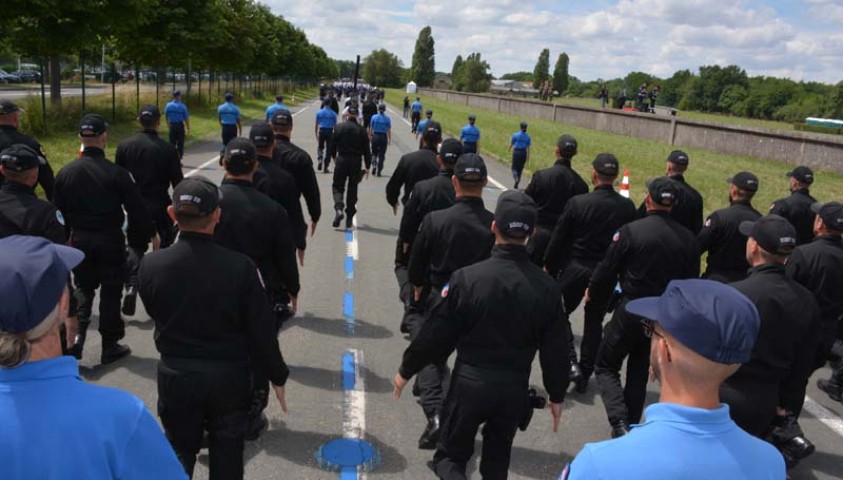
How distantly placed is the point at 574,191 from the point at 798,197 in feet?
8.51

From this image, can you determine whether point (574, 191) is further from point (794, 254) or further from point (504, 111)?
point (504, 111)

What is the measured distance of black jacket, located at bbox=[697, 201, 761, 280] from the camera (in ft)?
21.2

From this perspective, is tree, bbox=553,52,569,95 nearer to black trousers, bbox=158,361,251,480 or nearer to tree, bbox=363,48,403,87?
tree, bbox=363,48,403,87

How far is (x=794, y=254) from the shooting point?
5.76 m

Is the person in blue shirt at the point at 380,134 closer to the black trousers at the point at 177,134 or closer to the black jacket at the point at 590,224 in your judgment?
the black trousers at the point at 177,134

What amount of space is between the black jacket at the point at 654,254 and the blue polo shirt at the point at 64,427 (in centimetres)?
436

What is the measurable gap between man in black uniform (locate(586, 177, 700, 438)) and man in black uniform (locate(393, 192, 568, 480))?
161 cm

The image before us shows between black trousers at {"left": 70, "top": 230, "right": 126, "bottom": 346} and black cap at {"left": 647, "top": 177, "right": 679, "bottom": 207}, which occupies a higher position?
black cap at {"left": 647, "top": 177, "right": 679, "bottom": 207}

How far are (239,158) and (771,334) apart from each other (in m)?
4.03

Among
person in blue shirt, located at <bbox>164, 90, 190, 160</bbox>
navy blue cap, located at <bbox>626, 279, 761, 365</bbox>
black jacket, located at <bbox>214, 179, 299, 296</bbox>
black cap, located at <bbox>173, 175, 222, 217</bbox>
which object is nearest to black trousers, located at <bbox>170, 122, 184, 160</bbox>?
person in blue shirt, located at <bbox>164, 90, 190, 160</bbox>

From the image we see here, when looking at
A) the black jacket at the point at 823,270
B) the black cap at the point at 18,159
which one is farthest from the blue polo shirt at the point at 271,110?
the black jacket at the point at 823,270

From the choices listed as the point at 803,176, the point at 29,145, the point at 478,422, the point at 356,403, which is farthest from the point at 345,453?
the point at 803,176

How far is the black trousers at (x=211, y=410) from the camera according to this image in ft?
11.7

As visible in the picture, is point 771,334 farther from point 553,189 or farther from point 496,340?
point 553,189
